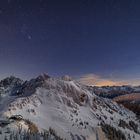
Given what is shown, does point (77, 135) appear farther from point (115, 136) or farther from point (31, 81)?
point (31, 81)

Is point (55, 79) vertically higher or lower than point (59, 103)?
higher

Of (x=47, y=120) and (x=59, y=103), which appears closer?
(x=47, y=120)

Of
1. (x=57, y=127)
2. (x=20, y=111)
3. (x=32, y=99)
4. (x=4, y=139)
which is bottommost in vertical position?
(x=4, y=139)

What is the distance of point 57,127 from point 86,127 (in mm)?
13939

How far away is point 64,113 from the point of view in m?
107

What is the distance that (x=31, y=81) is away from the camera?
142500 millimetres

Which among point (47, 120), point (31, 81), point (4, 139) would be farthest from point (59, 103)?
point (4, 139)

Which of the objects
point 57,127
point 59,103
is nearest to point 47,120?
point 57,127

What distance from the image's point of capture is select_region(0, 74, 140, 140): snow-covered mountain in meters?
91.1

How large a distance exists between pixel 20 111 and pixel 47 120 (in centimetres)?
935

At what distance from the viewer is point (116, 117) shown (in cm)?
13400

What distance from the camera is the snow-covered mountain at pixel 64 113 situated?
9112 centimetres

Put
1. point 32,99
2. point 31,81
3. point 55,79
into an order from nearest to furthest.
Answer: point 32,99 → point 55,79 → point 31,81

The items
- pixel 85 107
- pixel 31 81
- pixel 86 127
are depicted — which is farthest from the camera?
pixel 31 81
